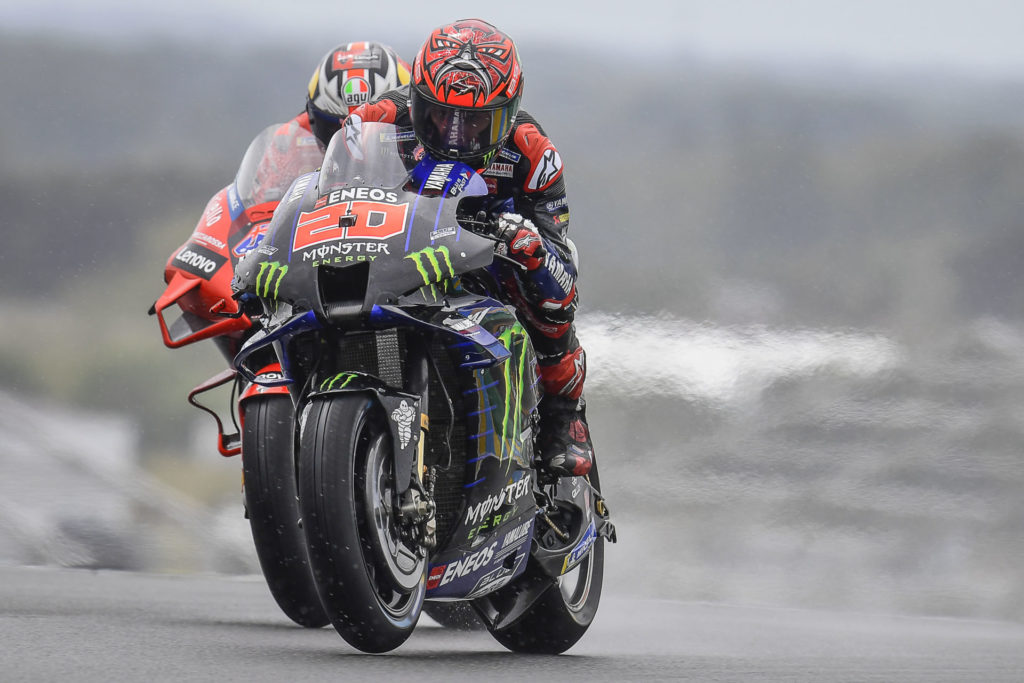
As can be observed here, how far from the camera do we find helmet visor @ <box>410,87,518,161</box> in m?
4.73

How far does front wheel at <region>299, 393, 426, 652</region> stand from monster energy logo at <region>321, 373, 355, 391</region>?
48 millimetres

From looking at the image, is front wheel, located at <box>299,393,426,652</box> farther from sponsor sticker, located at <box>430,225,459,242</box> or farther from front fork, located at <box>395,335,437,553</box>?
sponsor sticker, located at <box>430,225,459,242</box>

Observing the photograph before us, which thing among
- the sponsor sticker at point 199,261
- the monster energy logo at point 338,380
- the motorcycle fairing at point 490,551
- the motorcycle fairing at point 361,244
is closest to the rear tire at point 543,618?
the motorcycle fairing at point 490,551

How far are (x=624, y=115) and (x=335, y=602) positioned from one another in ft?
42.7

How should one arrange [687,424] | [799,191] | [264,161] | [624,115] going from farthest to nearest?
[624,115], [799,191], [687,424], [264,161]

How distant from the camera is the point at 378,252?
411 centimetres

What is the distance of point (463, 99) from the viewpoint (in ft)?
15.5

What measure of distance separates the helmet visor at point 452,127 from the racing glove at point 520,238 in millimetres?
276

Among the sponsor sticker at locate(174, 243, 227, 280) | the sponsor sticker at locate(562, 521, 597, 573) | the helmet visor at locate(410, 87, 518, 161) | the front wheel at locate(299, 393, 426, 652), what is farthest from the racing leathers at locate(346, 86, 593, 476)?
the sponsor sticker at locate(174, 243, 227, 280)

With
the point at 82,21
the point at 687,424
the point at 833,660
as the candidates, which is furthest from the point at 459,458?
the point at 82,21

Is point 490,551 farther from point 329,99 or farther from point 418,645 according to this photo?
point 329,99

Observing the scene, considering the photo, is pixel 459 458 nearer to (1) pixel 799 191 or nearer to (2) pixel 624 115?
(1) pixel 799 191

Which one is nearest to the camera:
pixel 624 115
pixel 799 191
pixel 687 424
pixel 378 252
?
pixel 378 252

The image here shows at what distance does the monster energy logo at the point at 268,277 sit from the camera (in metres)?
4.12
